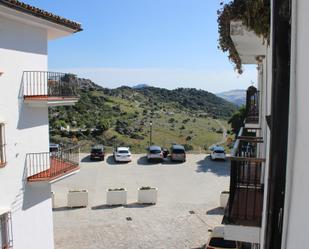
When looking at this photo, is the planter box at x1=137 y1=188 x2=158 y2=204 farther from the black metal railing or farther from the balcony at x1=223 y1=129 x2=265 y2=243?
the balcony at x1=223 y1=129 x2=265 y2=243

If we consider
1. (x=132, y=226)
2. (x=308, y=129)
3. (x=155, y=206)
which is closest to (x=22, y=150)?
(x=132, y=226)

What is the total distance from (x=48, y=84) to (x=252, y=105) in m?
7.32

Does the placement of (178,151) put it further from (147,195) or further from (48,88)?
(48,88)

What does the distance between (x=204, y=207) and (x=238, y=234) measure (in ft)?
58.1

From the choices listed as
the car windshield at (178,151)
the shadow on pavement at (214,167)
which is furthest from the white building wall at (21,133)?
the car windshield at (178,151)

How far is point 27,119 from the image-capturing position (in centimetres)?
1255

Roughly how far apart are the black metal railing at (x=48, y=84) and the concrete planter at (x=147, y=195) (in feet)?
37.0

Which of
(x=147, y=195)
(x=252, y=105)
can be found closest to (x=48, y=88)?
(x=252, y=105)

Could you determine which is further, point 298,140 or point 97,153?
point 97,153

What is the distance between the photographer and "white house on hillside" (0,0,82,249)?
37.7 feet

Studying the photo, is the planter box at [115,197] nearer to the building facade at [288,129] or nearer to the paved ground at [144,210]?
the paved ground at [144,210]

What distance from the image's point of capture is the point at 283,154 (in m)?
2.72

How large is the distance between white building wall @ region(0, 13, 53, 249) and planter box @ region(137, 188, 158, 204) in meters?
10.9

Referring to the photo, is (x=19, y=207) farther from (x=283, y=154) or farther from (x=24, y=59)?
(x=283, y=154)
